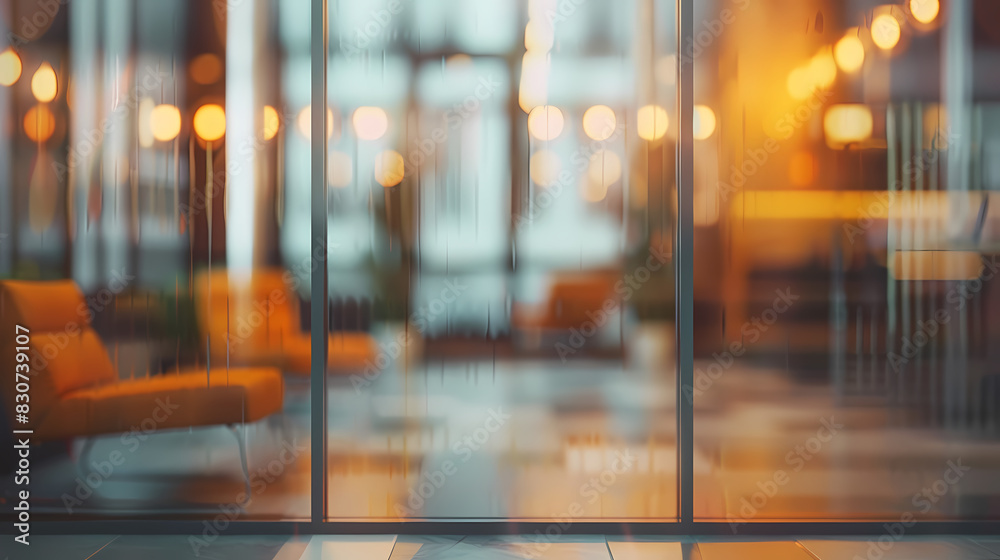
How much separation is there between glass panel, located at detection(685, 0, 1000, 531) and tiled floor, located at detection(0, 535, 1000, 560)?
13cm

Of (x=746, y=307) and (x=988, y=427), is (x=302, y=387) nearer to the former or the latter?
(x=746, y=307)

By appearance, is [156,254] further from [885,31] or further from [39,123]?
[885,31]

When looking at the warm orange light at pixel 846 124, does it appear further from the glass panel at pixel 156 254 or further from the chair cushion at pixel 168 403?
the chair cushion at pixel 168 403

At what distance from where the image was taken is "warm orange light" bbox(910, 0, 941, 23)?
2.78 m

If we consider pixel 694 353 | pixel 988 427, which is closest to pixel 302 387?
pixel 694 353

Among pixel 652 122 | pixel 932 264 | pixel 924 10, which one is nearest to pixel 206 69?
pixel 652 122

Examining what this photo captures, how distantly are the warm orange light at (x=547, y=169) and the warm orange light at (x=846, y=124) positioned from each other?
1132 millimetres

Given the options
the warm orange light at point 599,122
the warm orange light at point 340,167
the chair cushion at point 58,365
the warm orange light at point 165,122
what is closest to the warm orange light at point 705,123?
the warm orange light at point 599,122

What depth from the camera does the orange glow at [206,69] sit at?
2.76 metres

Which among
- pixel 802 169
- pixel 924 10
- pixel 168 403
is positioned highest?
pixel 924 10

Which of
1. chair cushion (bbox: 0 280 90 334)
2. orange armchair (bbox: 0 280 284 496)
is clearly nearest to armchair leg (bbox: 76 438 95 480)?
orange armchair (bbox: 0 280 284 496)

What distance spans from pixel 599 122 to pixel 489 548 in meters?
1.77

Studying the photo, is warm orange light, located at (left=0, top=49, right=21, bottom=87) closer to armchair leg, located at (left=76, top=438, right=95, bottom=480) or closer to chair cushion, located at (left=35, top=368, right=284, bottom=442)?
chair cushion, located at (left=35, top=368, right=284, bottom=442)

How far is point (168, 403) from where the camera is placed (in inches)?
109
